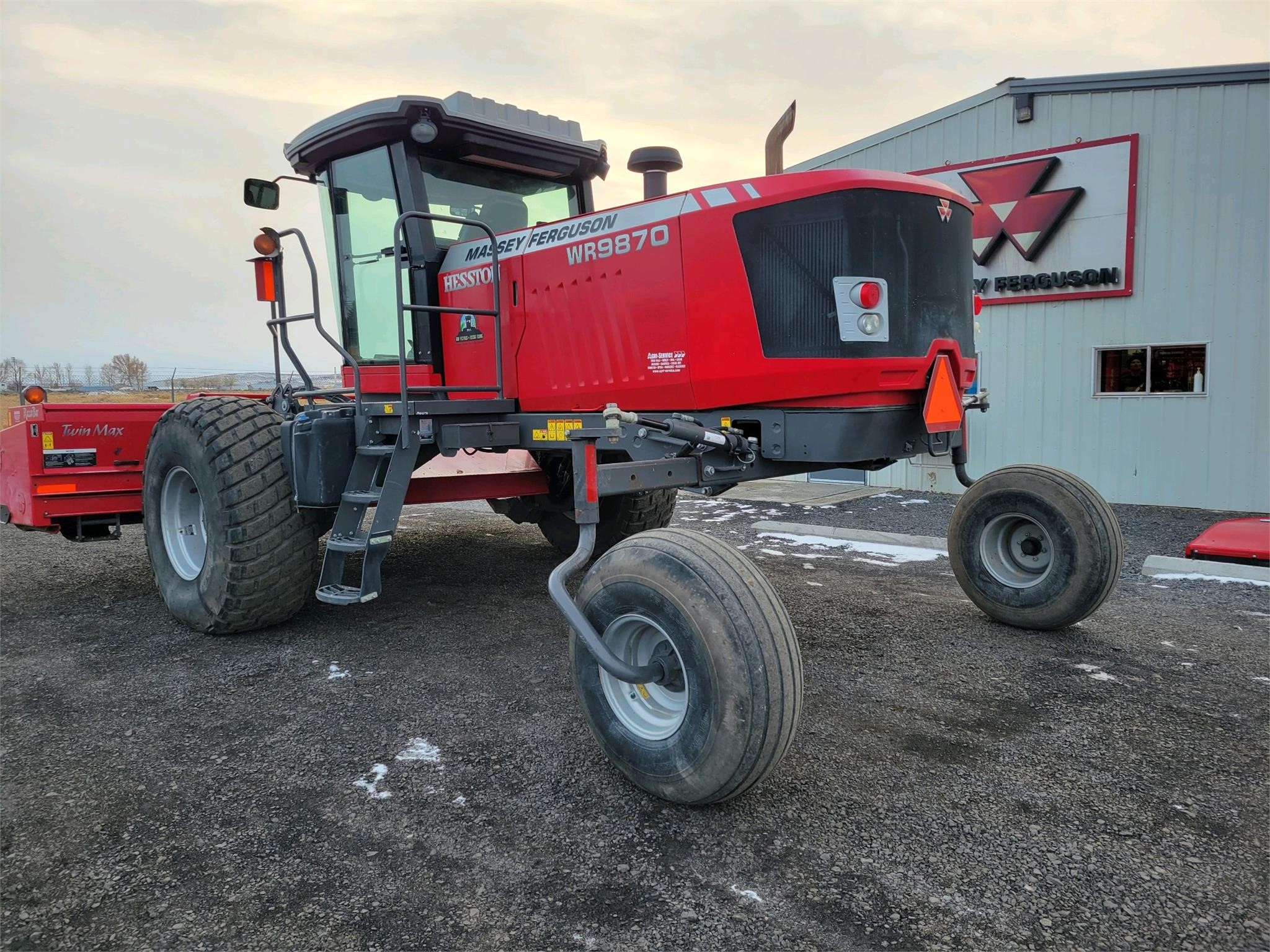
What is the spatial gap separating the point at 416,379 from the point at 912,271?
2769mm

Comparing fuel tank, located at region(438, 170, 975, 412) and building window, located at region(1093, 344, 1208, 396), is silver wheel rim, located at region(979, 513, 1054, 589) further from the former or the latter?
building window, located at region(1093, 344, 1208, 396)

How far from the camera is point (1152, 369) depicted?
9.25m

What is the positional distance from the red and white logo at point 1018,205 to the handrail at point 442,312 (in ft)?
23.1

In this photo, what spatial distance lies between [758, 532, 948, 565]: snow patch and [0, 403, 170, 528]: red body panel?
4933mm

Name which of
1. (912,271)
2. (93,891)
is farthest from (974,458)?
(93,891)

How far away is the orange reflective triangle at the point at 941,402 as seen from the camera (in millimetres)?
3607

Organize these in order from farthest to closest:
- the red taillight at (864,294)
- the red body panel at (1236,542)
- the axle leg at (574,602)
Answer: the red body panel at (1236,542)
the red taillight at (864,294)
the axle leg at (574,602)

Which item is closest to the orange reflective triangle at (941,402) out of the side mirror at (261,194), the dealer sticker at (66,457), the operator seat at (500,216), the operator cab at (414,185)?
the operator seat at (500,216)

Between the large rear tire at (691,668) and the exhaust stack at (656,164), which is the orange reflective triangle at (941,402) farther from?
the exhaust stack at (656,164)

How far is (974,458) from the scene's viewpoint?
10438 millimetres

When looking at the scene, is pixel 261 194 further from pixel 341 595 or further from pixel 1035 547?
pixel 1035 547

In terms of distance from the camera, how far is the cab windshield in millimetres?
4969

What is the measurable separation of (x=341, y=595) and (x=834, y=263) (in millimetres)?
2877

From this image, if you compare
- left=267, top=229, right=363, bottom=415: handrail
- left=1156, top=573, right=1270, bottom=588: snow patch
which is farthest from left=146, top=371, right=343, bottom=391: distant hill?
left=1156, top=573, right=1270, bottom=588: snow patch
